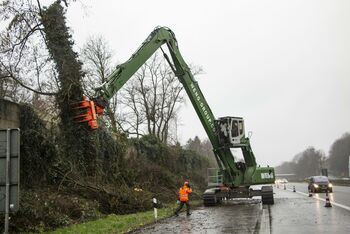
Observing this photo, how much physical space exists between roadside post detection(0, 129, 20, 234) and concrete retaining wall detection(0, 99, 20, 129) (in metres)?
7.45

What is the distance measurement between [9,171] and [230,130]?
16.8 metres

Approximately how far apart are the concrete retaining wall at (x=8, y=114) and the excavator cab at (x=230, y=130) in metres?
11.7

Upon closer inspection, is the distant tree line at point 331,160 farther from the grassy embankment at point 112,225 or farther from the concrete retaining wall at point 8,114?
the concrete retaining wall at point 8,114

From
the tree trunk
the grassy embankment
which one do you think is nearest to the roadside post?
the grassy embankment

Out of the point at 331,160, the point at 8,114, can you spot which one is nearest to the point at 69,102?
the point at 8,114

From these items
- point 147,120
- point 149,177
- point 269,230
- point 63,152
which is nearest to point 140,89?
point 147,120

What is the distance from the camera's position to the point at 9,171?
9352mm

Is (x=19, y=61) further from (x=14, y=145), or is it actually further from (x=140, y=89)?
(x=140, y=89)

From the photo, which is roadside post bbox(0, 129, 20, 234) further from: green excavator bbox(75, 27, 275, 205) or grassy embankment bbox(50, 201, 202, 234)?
green excavator bbox(75, 27, 275, 205)

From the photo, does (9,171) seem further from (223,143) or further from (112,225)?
(223,143)

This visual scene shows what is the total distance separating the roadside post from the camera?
930 cm

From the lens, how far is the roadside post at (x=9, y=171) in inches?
366

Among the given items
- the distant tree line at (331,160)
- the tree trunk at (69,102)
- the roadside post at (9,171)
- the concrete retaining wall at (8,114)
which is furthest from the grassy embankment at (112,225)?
the distant tree line at (331,160)

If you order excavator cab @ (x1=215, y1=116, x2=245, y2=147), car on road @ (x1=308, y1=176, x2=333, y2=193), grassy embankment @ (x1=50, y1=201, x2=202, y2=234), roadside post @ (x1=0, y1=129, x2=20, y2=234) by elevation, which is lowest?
grassy embankment @ (x1=50, y1=201, x2=202, y2=234)
